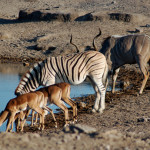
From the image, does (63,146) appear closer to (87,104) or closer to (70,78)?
(70,78)

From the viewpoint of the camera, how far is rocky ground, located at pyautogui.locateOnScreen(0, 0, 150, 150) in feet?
19.5

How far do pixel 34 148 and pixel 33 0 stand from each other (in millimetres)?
29171

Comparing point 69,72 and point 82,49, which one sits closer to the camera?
point 69,72

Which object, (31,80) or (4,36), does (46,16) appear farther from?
(31,80)

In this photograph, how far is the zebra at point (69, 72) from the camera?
994 cm

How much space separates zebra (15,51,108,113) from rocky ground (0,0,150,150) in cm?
83

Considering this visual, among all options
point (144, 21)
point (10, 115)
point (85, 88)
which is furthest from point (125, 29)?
point (10, 115)

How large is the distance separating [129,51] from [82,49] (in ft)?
23.5

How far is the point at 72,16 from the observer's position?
24.9 metres

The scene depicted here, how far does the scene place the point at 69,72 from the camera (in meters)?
10.2

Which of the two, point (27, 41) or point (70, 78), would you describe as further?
point (27, 41)

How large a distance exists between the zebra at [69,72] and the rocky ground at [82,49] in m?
0.83

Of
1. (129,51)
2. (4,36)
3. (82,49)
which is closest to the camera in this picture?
(129,51)

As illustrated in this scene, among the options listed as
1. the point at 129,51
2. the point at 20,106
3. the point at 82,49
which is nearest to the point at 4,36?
the point at 82,49
